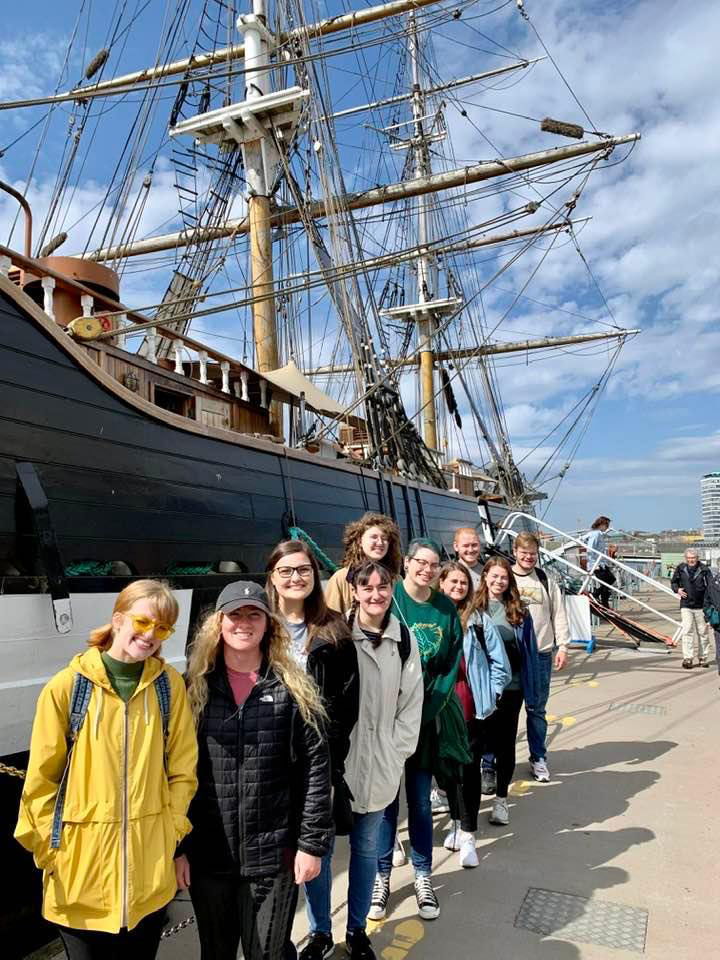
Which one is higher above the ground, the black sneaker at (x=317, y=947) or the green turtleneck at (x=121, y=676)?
the green turtleneck at (x=121, y=676)

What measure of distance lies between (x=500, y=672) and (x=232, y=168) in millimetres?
11447

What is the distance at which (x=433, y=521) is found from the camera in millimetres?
8930

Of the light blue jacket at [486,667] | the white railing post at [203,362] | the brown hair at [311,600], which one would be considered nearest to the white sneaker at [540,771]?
the light blue jacket at [486,667]

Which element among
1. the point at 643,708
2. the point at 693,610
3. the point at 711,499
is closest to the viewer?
the point at 643,708

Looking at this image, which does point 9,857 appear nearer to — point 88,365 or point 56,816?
point 56,816

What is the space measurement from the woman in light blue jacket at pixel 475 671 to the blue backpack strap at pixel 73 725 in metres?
1.93

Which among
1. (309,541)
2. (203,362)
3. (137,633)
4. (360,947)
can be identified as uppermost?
(203,362)

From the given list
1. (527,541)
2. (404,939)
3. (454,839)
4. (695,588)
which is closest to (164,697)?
(404,939)

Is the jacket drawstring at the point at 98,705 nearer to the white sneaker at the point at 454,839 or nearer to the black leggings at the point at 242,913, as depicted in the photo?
the black leggings at the point at 242,913

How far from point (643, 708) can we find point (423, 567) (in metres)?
3.99

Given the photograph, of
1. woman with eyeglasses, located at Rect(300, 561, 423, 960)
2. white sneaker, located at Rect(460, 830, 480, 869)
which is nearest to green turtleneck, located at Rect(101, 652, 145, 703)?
woman with eyeglasses, located at Rect(300, 561, 423, 960)

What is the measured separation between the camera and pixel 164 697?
170 cm

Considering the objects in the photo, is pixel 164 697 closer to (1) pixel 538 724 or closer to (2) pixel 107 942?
(2) pixel 107 942

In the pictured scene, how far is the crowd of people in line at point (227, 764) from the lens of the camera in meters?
1.56
